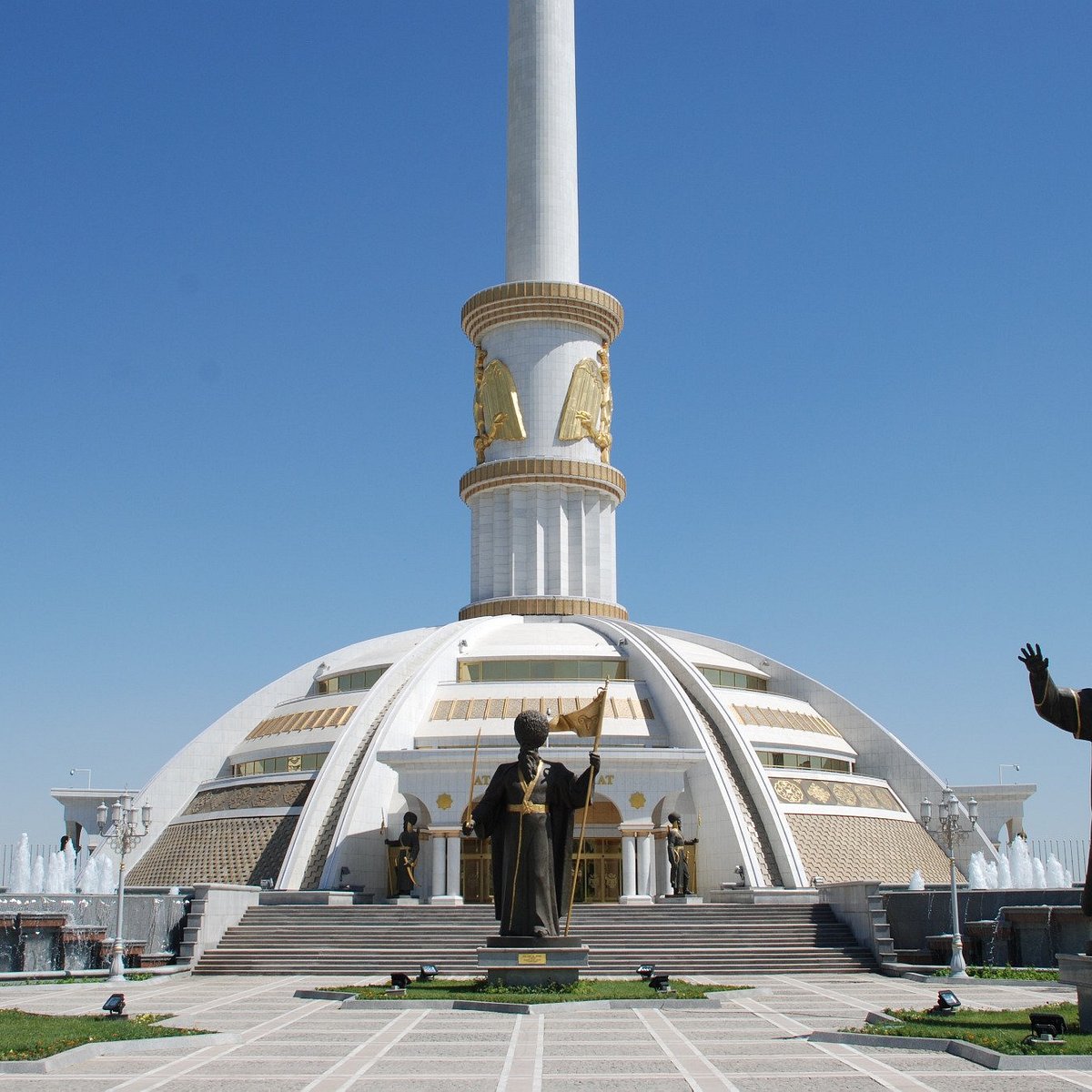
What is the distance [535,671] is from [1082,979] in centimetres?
2672

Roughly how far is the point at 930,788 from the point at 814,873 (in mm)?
8359

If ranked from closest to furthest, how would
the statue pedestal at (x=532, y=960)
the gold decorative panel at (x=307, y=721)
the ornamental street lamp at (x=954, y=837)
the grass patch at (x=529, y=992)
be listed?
1. the grass patch at (x=529, y=992)
2. the statue pedestal at (x=532, y=960)
3. the ornamental street lamp at (x=954, y=837)
4. the gold decorative panel at (x=307, y=721)

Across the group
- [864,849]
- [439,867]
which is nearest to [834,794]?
[864,849]

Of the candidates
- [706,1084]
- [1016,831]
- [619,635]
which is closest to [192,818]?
[619,635]

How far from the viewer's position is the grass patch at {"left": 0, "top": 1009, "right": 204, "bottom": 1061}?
14.6 metres

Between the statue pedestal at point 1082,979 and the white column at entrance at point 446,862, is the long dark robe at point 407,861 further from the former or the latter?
the statue pedestal at point 1082,979

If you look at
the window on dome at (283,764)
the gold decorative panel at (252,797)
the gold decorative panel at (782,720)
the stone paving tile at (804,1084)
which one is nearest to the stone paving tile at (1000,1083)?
the stone paving tile at (804,1084)

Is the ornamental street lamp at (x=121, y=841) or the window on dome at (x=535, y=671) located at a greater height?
the window on dome at (x=535, y=671)

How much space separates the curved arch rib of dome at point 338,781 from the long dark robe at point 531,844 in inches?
616

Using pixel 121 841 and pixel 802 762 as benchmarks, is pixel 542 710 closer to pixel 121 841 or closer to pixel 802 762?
pixel 802 762

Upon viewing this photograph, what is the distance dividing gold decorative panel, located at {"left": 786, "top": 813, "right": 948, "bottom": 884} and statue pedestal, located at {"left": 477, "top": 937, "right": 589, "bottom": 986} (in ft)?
53.9

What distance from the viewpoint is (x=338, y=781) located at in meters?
37.8

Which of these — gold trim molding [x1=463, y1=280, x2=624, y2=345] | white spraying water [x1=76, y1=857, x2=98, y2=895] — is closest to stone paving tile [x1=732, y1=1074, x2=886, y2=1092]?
white spraying water [x1=76, y1=857, x2=98, y2=895]

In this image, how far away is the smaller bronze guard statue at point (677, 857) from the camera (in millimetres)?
34562
